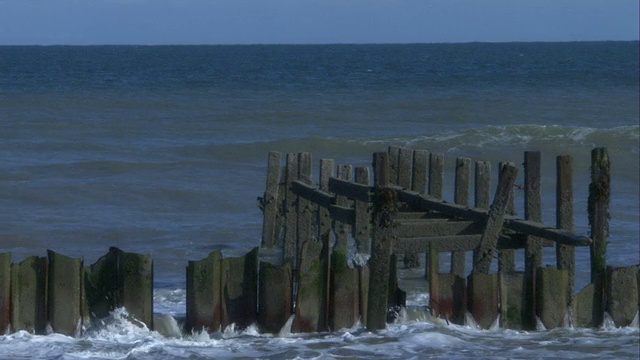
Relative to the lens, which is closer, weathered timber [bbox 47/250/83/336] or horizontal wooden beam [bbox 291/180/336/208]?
weathered timber [bbox 47/250/83/336]

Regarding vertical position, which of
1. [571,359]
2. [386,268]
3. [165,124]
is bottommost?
[571,359]

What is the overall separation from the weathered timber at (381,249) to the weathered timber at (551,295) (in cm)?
128

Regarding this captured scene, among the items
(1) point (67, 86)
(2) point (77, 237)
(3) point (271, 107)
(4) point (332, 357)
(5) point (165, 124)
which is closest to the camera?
(4) point (332, 357)

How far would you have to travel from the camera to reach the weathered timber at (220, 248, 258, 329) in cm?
806

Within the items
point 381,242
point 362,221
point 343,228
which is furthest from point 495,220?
point 343,228

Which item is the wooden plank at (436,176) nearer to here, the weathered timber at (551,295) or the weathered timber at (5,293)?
the weathered timber at (551,295)

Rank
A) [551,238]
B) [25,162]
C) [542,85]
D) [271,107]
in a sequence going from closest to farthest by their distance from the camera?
[551,238] → [25,162] → [271,107] → [542,85]

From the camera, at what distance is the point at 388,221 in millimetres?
7738

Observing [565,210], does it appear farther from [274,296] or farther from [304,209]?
[304,209]

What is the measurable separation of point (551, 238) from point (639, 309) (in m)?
0.94

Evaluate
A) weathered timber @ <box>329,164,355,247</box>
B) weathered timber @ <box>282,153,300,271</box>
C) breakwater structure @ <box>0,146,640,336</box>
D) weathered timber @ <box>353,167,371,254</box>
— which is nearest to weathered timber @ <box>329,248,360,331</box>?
breakwater structure @ <box>0,146,640,336</box>

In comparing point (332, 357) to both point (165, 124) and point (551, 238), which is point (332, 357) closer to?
point (551, 238)

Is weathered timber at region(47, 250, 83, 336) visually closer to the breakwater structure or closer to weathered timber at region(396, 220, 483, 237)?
the breakwater structure

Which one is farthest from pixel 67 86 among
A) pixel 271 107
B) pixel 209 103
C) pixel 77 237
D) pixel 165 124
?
pixel 77 237
